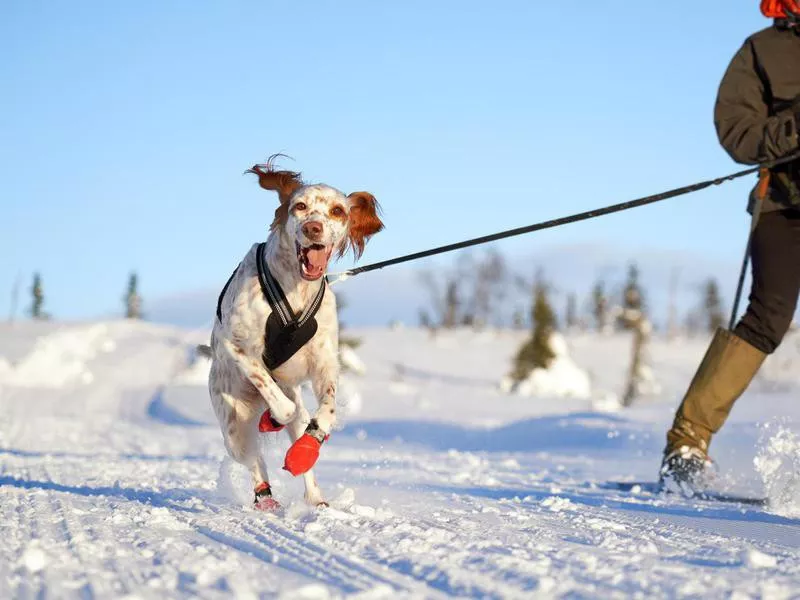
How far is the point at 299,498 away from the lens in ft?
15.0

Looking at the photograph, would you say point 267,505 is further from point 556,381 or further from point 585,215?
point 556,381

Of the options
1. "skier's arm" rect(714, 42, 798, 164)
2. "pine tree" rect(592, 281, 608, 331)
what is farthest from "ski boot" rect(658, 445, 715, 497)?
"pine tree" rect(592, 281, 608, 331)

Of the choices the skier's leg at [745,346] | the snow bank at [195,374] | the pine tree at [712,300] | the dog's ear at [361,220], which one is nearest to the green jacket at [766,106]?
the skier's leg at [745,346]

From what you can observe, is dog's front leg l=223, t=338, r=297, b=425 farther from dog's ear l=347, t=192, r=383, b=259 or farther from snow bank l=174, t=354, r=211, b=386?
snow bank l=174, t=354, r=211, b=386

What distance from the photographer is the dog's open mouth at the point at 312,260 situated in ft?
13.8

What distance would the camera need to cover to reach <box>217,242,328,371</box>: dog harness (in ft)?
13.9

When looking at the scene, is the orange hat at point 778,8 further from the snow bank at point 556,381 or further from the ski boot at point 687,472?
the snow bank at point 556,381

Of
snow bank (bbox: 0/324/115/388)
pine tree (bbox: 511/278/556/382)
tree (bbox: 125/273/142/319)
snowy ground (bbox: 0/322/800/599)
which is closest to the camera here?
snowy ground (bbox: 0/322/800/599)

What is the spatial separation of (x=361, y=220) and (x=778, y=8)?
238 cm

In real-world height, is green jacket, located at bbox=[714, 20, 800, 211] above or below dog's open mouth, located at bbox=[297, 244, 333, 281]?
above

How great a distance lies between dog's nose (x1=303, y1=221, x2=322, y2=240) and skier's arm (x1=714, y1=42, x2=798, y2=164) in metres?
2.15

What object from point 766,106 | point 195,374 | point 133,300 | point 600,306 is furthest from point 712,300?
point 766,106

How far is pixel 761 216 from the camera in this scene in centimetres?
474

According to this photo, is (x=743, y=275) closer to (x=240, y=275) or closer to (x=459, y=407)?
(x=240, y=275)
